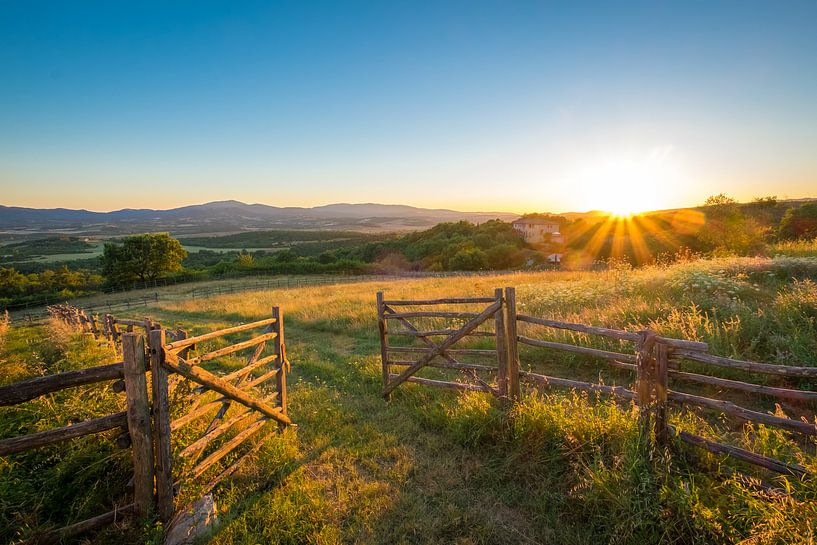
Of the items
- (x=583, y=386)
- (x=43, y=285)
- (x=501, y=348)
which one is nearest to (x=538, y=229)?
(x=501, y=348)

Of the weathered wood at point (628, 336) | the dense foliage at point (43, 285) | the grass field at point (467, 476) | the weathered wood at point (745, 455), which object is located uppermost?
the weathered wood at point (628, 336)

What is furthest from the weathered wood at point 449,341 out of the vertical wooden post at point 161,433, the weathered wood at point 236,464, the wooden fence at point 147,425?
the vertical wooden post at point 161,433

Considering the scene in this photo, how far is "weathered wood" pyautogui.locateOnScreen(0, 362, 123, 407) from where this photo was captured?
2788 mm

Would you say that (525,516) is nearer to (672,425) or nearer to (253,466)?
(672,425)

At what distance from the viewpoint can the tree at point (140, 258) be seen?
164ft

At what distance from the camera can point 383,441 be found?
550 cm

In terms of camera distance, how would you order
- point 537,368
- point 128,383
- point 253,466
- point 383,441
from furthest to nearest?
1. point 537,368
2. point 383,441
3. point 253,466
4. point 128,383

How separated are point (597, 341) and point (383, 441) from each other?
5829 millimetres

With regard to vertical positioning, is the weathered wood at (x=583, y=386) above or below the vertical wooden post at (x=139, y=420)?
below

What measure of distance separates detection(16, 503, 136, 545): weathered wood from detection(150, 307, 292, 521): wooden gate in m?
0.28

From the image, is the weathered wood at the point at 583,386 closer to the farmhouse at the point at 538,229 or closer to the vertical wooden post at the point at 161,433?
the vertical wooden post at the point at 161,433

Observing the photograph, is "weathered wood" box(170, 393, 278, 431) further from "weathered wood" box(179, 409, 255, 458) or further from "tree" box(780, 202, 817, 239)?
"tree" box(780, 202, 817, 239)

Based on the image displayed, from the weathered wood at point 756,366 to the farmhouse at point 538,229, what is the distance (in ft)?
217

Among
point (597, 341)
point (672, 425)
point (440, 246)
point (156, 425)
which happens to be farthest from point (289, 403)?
point (440, 246)
